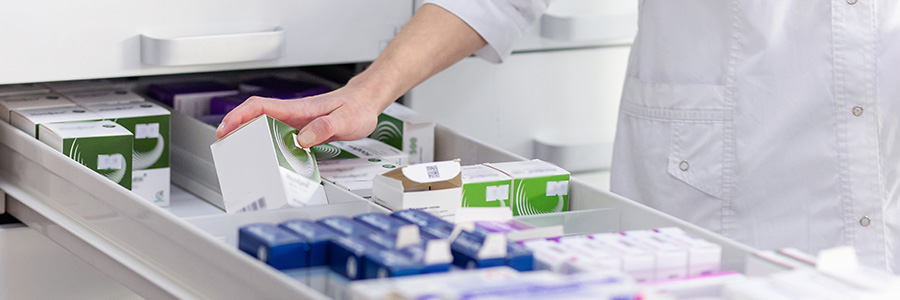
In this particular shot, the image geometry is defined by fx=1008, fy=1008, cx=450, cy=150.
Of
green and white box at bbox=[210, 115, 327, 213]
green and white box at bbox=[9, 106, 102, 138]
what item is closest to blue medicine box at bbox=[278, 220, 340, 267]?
green and white box at bbox=[210, 115, 327, 213]

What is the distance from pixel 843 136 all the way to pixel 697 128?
0.16m

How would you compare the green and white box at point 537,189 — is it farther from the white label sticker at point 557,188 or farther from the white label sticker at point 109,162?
the white label sticker at point 109,162

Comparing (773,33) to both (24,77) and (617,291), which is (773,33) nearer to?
(617,291)

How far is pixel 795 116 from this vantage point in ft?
3.65

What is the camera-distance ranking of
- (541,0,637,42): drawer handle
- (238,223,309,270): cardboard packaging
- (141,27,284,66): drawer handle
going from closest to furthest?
(238,223,309,270): cardboard packaging, (141,27,284,66): drawer handle, (541,0,637,42): drawer handle

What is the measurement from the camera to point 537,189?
3.05ft

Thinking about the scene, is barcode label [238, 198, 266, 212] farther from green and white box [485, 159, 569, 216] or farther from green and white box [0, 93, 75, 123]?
green and white box [0, 93, 75, 123]

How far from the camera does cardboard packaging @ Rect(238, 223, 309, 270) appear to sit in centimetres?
65

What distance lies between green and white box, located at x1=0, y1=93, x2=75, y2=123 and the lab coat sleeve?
1.44 ft

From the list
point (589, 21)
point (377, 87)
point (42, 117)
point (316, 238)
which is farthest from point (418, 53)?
point (316, 238)

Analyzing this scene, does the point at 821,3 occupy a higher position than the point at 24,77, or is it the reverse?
the point at 821,3

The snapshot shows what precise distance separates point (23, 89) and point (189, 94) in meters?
0.19

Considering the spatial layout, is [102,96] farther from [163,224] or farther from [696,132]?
[696,132]

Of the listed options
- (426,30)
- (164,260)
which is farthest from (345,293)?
(426,30)
